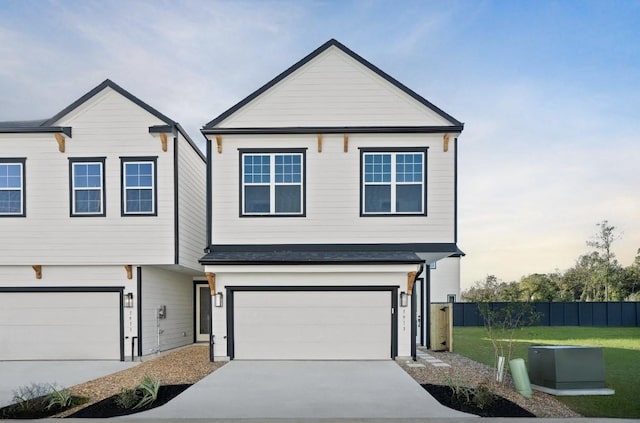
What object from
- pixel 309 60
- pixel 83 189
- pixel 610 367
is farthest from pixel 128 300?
pixel 610 367

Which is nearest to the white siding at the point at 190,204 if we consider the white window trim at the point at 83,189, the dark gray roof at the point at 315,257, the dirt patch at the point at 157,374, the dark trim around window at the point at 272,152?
the dark gray roof at the point at 315,257

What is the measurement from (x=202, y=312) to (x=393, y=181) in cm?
899

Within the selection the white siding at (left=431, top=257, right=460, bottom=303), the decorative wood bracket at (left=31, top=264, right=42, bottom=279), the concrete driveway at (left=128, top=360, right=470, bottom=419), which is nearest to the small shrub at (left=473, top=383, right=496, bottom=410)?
the concrete driveway at (left=128, top=360, right=470, bottom=419)

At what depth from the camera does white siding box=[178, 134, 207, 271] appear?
12.6 m

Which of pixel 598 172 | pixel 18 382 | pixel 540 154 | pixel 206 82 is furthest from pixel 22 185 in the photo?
pixel 598 172

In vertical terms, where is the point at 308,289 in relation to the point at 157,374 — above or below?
above

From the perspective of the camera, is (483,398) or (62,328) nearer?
(483,398)

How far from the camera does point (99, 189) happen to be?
40.0ft

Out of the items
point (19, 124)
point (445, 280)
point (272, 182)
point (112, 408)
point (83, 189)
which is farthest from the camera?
point (445, 280)

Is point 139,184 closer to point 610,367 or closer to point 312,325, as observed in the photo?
point 312,325

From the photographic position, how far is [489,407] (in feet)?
22.8

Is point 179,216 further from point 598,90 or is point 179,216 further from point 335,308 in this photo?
point 598,90

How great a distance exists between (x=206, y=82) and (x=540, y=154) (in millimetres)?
13200

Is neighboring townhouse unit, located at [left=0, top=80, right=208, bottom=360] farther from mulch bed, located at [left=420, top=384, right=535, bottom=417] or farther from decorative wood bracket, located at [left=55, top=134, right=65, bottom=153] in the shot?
mulch bed, located at [left=420, top=384, right=535, bottom=417]
